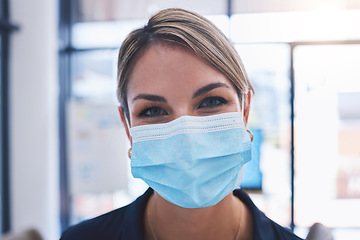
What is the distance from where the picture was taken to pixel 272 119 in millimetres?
2729

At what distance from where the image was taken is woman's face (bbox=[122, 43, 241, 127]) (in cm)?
78

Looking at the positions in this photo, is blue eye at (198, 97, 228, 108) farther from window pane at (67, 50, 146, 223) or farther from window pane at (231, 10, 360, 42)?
window pane at (67, 50, 146, 223)

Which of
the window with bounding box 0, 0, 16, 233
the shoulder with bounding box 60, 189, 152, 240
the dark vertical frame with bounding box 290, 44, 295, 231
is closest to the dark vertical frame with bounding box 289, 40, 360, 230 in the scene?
the dark vertical frame with bounding box 290, 44, 295, 231

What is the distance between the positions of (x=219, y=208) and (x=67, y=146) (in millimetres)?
2616

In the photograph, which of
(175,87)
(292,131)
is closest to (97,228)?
(175,87)

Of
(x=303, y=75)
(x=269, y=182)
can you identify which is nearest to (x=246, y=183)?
(x=269, y=182)

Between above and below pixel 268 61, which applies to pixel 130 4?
above

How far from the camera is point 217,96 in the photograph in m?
0.82

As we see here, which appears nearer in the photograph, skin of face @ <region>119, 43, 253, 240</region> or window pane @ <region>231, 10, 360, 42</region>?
skin of face @ <region>119, 43, 253, 240</region>

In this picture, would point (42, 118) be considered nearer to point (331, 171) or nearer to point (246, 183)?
point (246, 183)

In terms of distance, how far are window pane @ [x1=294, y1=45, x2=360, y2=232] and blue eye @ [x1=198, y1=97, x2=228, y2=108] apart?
208 cm

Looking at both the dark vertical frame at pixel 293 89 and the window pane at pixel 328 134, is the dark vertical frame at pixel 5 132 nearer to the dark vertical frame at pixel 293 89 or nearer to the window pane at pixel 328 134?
the dark vertical frame at pixel 293 89

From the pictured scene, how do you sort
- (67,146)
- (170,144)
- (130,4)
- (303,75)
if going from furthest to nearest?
(67,146), (130,4), (303,75), (170,144)

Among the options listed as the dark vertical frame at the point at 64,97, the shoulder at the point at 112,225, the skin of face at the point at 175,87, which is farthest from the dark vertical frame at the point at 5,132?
the skin of face at the point at 175,87
